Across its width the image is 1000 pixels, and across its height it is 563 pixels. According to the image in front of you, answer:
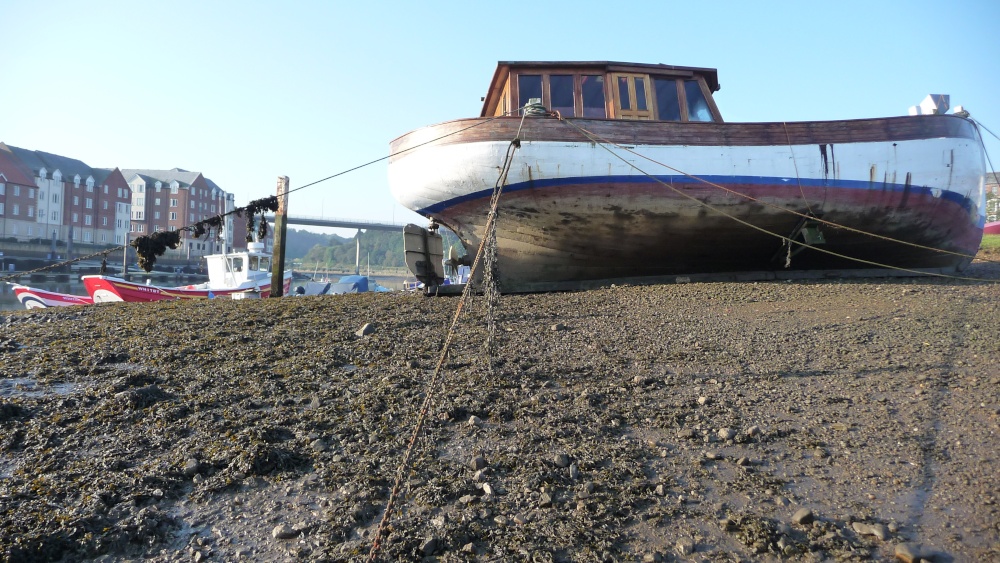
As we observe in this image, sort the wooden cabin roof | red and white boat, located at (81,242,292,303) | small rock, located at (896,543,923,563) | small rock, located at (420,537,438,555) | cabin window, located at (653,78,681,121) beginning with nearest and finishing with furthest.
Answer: small rock, located at (896,543,923,563)
small rock, located at (420,537,438,555)
the wooden cabin roof
cabin window, located at (653,78,681,121)
red and white boat, located at (81,242,292,303)

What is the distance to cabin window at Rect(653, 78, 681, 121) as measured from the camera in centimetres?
962

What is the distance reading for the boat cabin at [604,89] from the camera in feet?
30.8

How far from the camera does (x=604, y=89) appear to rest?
30.9ft

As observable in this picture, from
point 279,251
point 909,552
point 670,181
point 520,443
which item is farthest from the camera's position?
point 279,251

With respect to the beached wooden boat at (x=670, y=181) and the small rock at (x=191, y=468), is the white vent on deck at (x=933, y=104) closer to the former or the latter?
the beached wooden boat at (x=670, y=181)

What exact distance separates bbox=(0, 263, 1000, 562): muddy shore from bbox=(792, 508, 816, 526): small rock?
0.06ft

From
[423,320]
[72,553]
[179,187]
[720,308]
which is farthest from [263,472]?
[179,187]

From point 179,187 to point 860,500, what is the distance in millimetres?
87919

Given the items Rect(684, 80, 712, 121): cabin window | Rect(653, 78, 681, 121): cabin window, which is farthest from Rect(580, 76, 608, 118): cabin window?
Rect(684, 80, 712, 121): cabin window

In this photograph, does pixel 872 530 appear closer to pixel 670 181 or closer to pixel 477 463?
pixel 477 463

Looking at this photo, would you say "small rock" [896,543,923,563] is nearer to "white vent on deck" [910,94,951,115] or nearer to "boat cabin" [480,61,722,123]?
"boat cabin" [480,61,722,123]

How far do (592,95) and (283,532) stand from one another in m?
8.39

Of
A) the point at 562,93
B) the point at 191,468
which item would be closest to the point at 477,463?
the point at 191,468

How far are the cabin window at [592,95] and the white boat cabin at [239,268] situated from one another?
15578 millimetres
